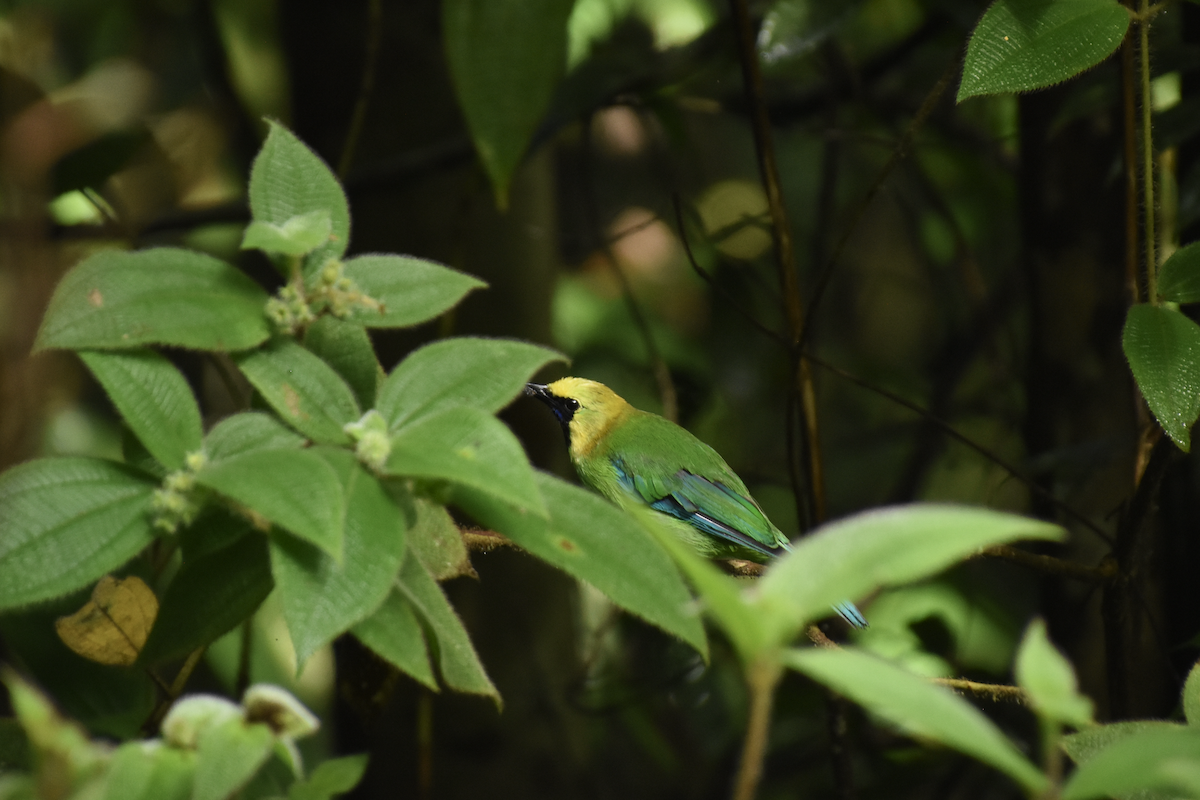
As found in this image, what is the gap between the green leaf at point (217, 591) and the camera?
757mm

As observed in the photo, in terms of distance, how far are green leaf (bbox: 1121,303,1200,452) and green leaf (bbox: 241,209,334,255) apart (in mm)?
693

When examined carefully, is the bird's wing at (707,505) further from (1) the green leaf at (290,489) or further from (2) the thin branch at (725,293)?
(1) the green leaf at (290,489)

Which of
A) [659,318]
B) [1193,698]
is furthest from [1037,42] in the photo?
[659,318]

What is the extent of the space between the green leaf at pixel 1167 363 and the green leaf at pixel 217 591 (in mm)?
742

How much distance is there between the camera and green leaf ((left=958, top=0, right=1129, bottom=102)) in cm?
90

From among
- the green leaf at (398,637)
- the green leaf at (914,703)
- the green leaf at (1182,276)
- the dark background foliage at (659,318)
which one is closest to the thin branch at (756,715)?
the green leaf at (914,703)

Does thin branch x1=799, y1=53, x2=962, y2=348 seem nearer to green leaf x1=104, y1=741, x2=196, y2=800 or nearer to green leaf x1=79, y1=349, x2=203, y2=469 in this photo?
green leaf x1=79, y1=349, x2=203, y2=469

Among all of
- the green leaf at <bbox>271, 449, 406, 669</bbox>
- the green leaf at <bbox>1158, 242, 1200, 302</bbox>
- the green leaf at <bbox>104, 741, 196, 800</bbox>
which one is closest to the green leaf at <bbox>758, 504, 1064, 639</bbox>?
the green leaf at <bbox>271, 449, 406, 669</bbox>

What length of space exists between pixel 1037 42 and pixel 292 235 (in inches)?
26.0

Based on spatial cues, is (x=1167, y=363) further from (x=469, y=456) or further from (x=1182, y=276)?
(x=469, y=456)

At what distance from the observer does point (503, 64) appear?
130 cm

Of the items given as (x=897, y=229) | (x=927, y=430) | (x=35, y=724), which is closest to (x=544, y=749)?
(x=927, y=430)

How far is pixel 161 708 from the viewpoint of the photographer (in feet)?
2.81

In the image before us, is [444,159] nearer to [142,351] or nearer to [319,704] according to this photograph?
[142,351]
